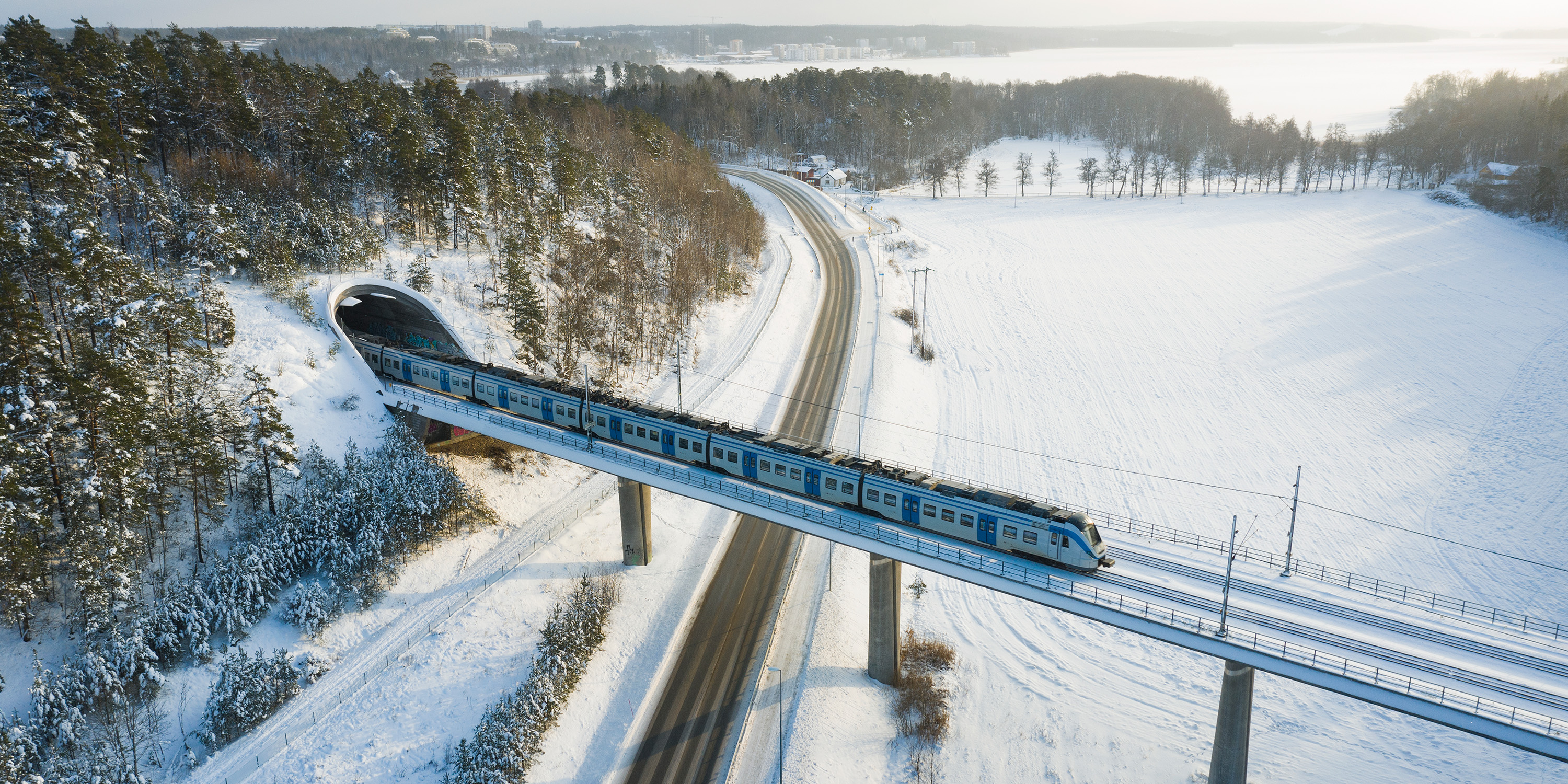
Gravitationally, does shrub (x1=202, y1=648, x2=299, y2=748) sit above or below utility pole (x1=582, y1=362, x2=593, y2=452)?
below

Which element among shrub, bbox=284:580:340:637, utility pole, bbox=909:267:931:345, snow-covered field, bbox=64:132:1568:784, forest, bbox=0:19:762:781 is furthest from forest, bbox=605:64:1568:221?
shrub, bbox=284:580:340:637

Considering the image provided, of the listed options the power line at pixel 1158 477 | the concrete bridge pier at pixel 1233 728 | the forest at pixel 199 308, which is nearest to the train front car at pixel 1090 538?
the concrete bridge pier at pixel 1233 728

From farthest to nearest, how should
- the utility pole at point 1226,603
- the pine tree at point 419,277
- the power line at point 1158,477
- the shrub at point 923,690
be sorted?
the pine tree at point 419,277 → the power line at point 1158,477 → the shrub at point 923,690 → the utility pole at point 1226,603

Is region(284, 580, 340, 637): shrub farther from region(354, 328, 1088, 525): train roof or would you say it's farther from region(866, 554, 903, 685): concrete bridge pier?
region(866, 554, 903, 685): concrete bridge pier

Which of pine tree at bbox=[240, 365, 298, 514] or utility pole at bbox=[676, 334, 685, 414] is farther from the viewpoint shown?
utility pole at bbox=[676, 334, 685, 414]

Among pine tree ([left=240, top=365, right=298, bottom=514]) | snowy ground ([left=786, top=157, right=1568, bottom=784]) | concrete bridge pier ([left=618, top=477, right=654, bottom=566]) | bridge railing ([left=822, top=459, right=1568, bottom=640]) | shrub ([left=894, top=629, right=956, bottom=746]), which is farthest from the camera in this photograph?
concrete bridge pier ([left=618, top=477, right=654, bottom=566])

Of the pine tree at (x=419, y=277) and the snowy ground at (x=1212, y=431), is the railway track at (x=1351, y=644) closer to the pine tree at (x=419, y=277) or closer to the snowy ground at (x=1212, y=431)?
the snowy ground at (x=1212, y=431)
